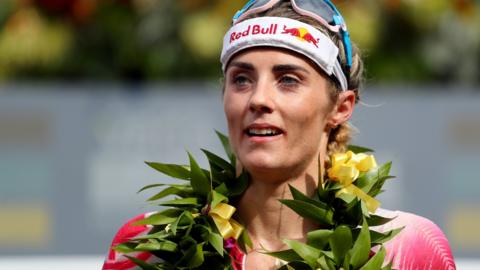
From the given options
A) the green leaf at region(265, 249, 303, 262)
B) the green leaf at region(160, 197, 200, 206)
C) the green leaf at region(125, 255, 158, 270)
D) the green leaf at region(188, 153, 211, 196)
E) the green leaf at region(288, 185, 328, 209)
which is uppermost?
the green leaf at region(188, 153, 211, 196)

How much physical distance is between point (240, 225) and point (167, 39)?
10003 millimetres

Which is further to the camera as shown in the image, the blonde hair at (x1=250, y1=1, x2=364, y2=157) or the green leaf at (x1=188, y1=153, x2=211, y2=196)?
the green leaf at (x1=188, y1=153, x2=211, y2=196)

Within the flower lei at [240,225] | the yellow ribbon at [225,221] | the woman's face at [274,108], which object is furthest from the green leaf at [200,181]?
the woman's face at [274,108]

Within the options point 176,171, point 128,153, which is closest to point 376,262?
point 176,171

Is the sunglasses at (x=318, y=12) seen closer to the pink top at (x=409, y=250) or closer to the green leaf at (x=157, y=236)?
the pink top at (x=409, y=250)

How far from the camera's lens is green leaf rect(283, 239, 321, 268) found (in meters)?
3.07

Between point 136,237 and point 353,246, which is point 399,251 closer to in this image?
point 353,246

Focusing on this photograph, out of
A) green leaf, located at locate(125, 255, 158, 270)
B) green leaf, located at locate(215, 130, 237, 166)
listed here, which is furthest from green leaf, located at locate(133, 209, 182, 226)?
green leaf, located at locate(215, 130, 237, 166)

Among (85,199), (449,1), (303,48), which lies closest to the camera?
(303,48)

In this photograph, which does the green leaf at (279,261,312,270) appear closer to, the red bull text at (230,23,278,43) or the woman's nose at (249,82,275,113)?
the woman's nose at (249,82,275,113)

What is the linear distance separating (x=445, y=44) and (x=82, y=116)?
4.72 meters

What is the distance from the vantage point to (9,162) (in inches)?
404

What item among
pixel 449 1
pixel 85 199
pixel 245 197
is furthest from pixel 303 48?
pixel 449 1

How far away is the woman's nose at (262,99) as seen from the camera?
119 inches
